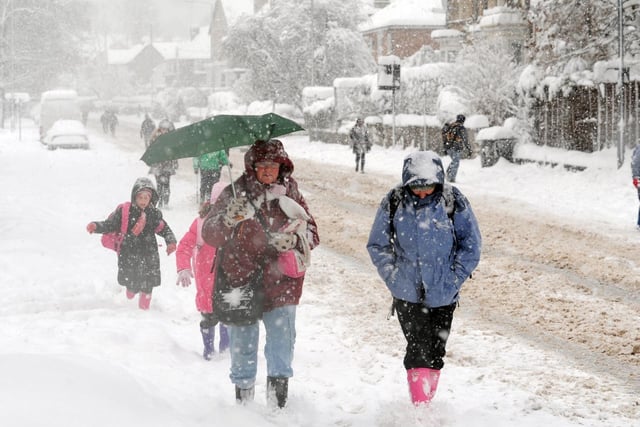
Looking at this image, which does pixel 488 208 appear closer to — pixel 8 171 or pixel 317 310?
pixel 317 310

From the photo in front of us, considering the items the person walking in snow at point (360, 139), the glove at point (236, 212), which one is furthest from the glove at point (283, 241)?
the person walking in snow at point (360, 139)

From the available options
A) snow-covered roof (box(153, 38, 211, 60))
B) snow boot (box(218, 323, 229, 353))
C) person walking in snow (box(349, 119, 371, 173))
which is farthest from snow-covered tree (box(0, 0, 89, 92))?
snow-covered roof (box(153, 38, 211, 60))

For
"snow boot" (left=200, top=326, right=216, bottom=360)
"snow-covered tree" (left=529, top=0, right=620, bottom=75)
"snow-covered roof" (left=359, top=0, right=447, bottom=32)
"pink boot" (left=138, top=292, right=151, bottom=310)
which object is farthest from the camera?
"snow-covered roof" (left=359, top=0, right=447, bottom=32)

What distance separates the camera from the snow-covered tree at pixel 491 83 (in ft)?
78.4

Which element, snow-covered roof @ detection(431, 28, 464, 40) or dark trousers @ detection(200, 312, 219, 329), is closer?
dark trousers @ detection(200, 312, 219, 329)

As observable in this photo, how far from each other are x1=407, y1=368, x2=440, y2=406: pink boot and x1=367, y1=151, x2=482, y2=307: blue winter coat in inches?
18.0

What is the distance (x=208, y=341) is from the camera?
633cm

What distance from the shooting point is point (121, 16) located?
139 metres

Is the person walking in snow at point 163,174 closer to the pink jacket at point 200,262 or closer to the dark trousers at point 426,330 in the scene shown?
the pink jacket at point 200,262

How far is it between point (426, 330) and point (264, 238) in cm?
114

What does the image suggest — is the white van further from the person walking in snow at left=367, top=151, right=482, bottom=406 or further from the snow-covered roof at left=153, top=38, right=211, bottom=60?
the snow-covered roof at left=153, top=38, right=211, bottom=60

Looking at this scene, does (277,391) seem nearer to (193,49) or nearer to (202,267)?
(202,267)

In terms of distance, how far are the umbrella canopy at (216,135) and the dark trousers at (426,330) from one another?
4.36 ft

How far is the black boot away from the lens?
5.04 metres
